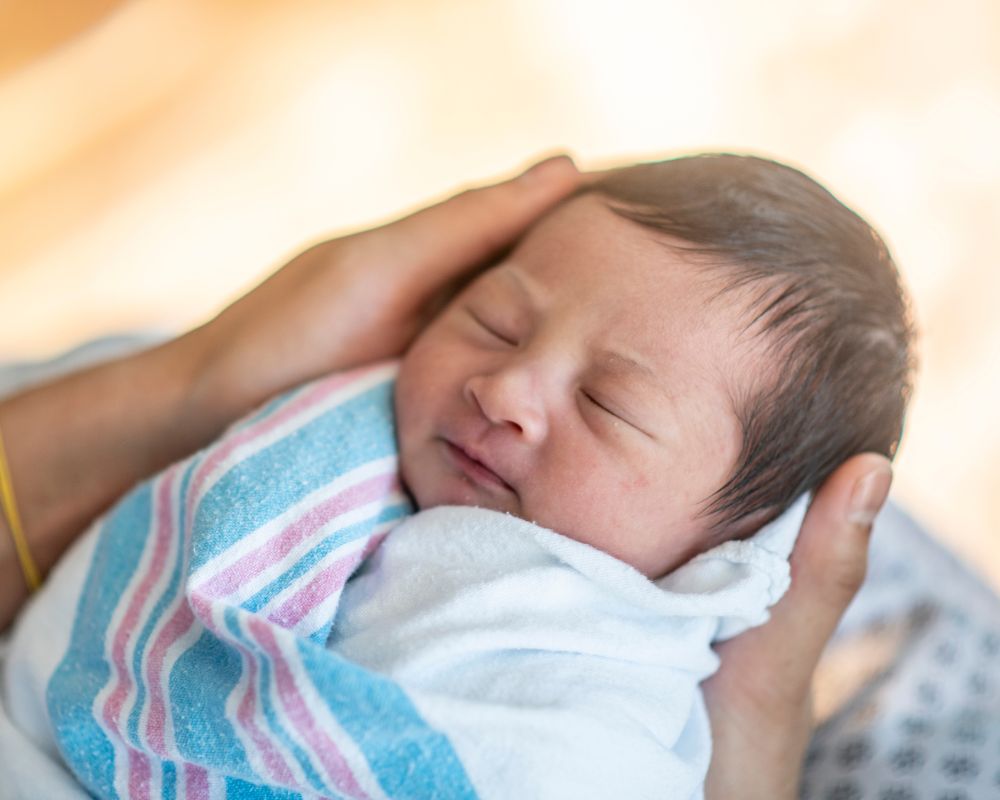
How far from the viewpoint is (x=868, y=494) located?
40.1 inches

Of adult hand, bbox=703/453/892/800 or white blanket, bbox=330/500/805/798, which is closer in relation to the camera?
white blanket, bbox=330/500/805/798

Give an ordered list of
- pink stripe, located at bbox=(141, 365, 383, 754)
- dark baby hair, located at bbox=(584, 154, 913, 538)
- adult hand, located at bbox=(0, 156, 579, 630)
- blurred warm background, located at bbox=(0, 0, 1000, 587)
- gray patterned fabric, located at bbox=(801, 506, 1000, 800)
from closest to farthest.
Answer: pink stripe, located at bbox=(141, 365, 383, 754), dark baby hair, located at bbox=(584, 154, 913, 538), gray patterned fabric, located at bbox=(801, 506, 1000, 800), adult hand, located at bbox=(0, 156, 579, 630), blurred warm background, located at bbox=(0, 0, 1000, 587)

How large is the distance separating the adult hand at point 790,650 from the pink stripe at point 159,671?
518mm

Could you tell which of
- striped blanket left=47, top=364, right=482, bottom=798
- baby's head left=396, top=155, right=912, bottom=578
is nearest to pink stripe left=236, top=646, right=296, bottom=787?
striped blanket left=47, top=364, right=482, bottom=798

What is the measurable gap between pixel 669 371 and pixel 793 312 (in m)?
0.13

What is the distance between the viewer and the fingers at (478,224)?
121 cm

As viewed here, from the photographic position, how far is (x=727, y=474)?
0.98 m

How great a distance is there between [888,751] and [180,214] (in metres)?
1.70

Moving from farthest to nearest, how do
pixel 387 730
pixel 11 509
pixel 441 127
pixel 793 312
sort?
pixel 441 127, pixel 11 509, pixel 793 312, pixel 387 730

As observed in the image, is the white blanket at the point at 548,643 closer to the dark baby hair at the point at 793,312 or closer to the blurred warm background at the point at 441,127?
the dark baby hair at the point at 793,312

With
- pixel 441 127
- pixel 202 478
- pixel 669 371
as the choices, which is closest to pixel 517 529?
pixel 669 371

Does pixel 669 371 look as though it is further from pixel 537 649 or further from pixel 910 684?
pixel 910 684

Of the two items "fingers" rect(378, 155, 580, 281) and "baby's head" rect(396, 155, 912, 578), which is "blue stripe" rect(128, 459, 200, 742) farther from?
"fingers" rect(378, 155, 580, 281)

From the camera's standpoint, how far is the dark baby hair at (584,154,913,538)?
38.6 inches
